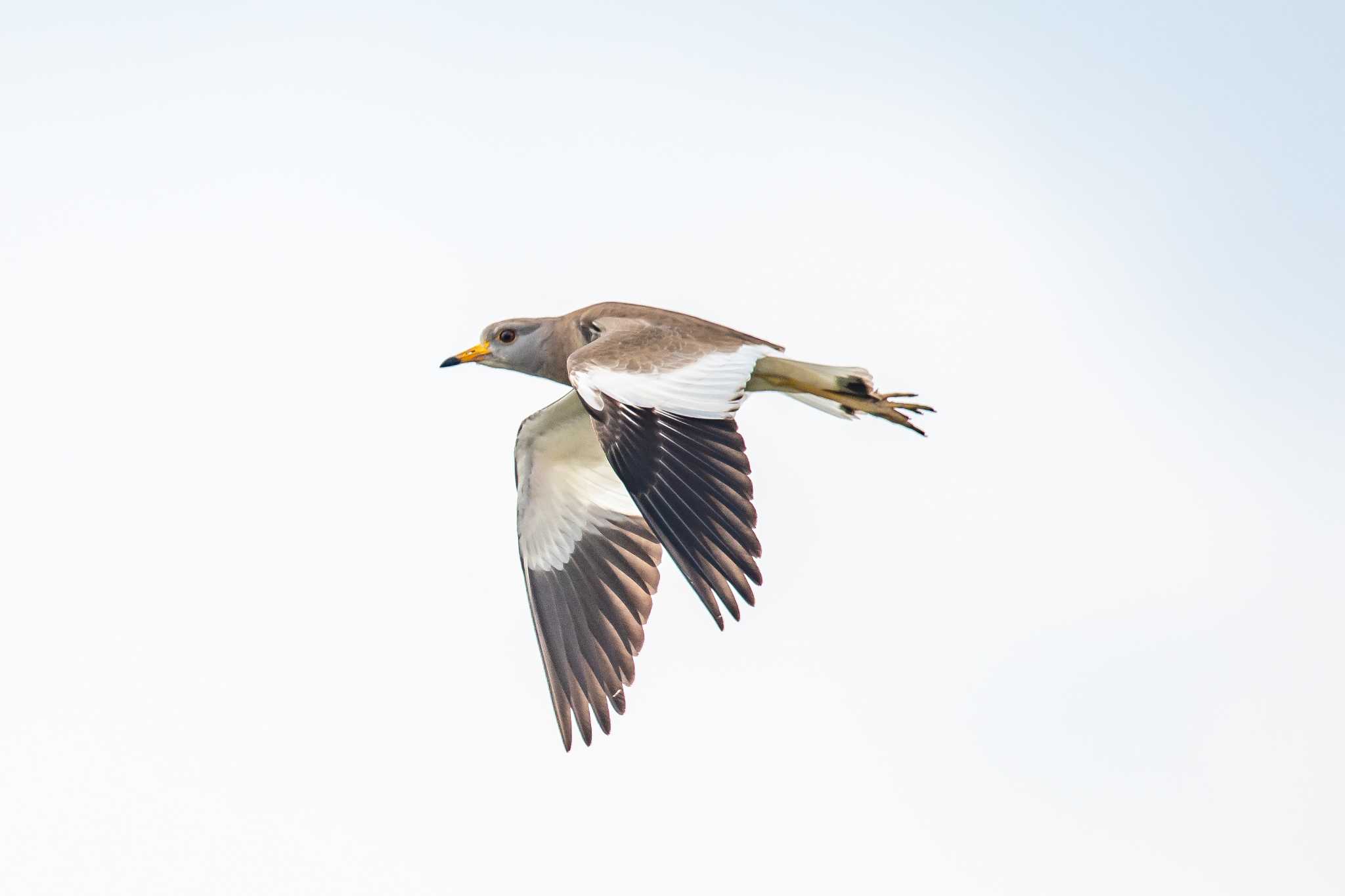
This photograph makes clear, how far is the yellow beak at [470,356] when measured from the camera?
13258 mm

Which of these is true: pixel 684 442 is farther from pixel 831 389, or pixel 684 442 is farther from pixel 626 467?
pixel 831 389

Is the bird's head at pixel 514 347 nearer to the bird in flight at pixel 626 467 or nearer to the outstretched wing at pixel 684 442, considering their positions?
the bird in flight at pixel 626 467

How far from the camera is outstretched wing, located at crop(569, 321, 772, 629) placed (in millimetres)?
9242

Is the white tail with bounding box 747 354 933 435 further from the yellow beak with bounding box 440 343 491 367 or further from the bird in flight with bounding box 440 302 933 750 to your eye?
the yellow beak with bounding box 440 343 491 367

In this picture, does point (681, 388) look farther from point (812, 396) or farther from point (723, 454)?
point (812, 396)

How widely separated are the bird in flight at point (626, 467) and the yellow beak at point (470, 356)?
0.04 feet

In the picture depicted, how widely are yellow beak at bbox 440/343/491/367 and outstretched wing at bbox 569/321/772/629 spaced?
7.63 ft

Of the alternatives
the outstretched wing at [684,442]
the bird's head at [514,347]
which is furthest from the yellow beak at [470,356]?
the outstretched wing at [684,442]

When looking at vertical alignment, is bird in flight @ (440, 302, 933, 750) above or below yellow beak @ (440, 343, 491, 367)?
below

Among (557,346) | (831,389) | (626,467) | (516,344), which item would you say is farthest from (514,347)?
(626,467)

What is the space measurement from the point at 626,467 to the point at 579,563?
3531 mm

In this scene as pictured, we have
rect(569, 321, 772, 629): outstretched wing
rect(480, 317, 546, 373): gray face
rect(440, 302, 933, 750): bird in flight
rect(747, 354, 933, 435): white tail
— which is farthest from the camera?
rect(480, 317, 546, 373): gray face

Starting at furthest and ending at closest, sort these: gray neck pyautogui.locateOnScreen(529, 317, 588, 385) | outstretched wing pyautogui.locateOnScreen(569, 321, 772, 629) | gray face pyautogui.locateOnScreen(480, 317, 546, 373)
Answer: gray face pyautogui.locateOnScreen(480, 317, 546, 373)
gray neck pyautogui.locateOnScreen(529, 317, 588, 385)
outstretched wing pyautogui.locateOnScreen(569, 321, 772, 629)

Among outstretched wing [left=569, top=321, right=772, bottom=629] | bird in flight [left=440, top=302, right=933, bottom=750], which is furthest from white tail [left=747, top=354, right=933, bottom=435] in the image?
outstretched wing [left=569, top=321, right=772, bottom=629]
